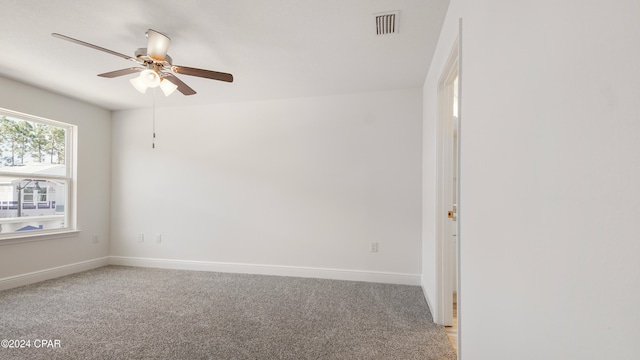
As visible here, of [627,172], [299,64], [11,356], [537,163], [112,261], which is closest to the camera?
[627,172]

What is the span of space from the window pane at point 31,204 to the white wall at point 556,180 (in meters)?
4.79

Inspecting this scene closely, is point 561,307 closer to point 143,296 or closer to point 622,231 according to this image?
point 622,231

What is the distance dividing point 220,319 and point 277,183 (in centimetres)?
180

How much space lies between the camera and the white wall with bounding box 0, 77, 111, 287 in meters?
3.16

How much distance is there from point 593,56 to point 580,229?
14.1 inches

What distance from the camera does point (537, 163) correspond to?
2.48 ft

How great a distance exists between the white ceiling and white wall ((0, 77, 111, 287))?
0.22m

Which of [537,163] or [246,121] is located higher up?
[246,121]

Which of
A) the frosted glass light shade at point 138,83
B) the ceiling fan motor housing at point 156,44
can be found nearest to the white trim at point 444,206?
the ceiling fan motor housing at point 156,44

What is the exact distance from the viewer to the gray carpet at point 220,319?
1934mm

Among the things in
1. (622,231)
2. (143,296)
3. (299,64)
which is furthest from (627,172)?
(143,296)

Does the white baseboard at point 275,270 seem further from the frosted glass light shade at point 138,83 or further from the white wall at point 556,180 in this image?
the frosted glass light shade at point 138,83

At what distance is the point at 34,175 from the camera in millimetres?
3432

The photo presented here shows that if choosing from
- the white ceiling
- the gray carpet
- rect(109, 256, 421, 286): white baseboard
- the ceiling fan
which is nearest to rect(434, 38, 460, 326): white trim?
the gray carpet
